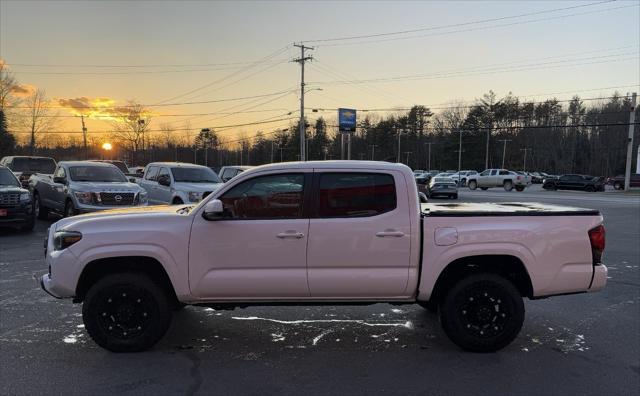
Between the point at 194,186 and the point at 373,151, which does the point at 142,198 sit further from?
the point at 373,151

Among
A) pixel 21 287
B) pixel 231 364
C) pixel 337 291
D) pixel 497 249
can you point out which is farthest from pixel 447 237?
pixel 21 287

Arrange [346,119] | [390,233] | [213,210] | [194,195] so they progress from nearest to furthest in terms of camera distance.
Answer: [213,210]
[390,233]
[194,195]
[346,119]

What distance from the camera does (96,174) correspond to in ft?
47.7

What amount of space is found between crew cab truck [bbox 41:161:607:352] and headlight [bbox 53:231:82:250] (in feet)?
0.04

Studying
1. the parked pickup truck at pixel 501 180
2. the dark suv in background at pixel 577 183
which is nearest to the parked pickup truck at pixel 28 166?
the parked pickup truck at pixel 501 180

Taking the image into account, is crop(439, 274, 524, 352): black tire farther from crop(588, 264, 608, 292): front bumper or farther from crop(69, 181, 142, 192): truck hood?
crop(69, 181, 142, 192): truck hood

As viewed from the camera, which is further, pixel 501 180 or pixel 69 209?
pixel 501 180

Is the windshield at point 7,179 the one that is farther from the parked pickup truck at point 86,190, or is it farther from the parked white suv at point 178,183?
the parked white suv at point 178,183

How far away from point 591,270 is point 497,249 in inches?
39.5

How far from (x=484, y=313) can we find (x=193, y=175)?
1203cm

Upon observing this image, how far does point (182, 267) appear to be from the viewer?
Result: 460cm

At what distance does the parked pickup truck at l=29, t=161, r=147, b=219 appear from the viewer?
1312cm

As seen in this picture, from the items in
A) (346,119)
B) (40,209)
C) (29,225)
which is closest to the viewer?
(29,225)

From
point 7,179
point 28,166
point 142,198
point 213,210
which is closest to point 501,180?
point 28,166
